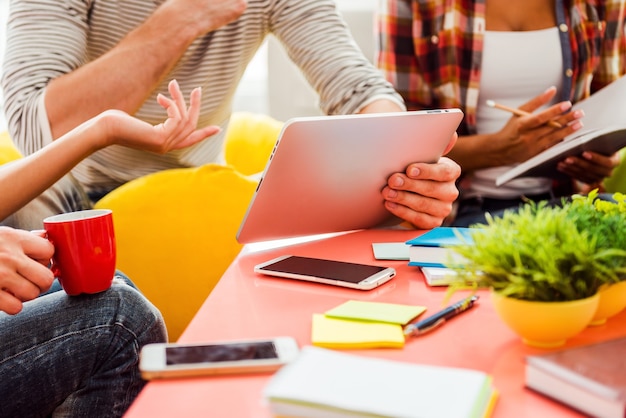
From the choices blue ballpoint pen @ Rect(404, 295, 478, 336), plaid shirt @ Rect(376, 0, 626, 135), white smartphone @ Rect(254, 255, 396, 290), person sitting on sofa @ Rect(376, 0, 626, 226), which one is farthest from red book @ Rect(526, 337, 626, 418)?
plaid shirt @ Rect(376, 0, 626, 135)

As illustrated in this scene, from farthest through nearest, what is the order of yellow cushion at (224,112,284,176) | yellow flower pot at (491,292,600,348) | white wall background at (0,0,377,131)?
white wall background at (0,0,377,131), yellow cushion at (224,112,284,176), yellow flower pot at (491,292,600,348)

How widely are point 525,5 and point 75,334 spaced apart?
4.44 ft

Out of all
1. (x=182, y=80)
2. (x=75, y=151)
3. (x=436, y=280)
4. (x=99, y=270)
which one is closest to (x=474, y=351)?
(x=436, y=280)

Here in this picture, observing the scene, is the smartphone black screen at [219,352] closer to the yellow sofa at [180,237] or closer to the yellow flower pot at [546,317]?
the yellow flower pot at [546,317]

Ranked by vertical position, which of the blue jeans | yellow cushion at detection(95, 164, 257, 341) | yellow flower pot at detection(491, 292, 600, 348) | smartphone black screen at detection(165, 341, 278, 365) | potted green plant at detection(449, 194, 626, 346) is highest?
potted green plant at detection(449, 194, 626, 346)

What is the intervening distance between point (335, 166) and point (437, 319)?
0.33 meters

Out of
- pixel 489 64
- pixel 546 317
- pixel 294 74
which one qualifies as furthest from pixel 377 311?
pixel 294 74

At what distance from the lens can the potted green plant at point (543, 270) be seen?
0.54 m

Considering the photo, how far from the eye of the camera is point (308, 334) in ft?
2.06

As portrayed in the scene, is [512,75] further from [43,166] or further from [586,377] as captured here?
[586,377]

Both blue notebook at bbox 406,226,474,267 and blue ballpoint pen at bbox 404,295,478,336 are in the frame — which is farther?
blue notebook at bbox 406,226,474,267

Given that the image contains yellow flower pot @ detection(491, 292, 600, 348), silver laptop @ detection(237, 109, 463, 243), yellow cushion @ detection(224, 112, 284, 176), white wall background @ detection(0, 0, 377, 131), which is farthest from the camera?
white wall background @ detection(0, 0, 377, 131)

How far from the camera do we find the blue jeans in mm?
769

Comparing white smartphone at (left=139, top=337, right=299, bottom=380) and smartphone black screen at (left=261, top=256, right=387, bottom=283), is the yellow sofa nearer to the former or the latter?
smartphone black screen at (left=261, top=256, right=387, bottom=283)
